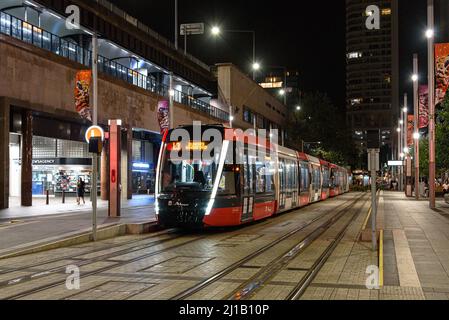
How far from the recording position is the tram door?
1872cm

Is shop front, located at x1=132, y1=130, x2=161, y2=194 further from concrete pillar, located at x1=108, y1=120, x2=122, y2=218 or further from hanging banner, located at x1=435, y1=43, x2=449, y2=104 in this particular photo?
hanging banner, located at x1=435, y1=43, x2=449, y2=104

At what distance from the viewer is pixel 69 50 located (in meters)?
33.6

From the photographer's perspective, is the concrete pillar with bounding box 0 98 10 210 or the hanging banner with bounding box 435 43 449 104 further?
the hanging banner with bounding box 435 43 449 104

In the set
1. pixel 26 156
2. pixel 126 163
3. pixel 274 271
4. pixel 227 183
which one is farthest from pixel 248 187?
pixel 126 163

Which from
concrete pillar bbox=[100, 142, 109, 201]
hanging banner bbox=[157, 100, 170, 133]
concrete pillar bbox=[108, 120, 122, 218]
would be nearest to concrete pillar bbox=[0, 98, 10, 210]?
concrete pillar bbox=[108, 120, 122, 218]

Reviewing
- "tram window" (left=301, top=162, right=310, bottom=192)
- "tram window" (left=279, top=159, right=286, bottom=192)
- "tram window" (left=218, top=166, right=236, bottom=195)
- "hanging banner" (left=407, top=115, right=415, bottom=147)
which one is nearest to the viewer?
"tram window" (left=218, top=166, right=236, bottom=195)

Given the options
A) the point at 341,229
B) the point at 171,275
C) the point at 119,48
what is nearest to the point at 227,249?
the point at 171,275

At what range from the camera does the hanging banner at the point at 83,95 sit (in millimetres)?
28297

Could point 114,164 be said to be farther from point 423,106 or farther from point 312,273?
point 423,106

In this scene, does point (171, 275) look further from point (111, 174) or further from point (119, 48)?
point (119, 48)

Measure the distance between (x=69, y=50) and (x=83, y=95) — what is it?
6429mm

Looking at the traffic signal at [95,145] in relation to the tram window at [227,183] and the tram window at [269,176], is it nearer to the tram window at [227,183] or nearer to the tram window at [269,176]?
the tram window at [227,183]

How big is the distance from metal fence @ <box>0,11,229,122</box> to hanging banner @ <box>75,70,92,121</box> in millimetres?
3410
